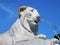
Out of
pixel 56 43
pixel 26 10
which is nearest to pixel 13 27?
pixel 26 10

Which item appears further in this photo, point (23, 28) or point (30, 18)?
point (30, 18)

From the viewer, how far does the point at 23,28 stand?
10820 millimetres

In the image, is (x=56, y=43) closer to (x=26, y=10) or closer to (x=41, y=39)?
(x=41, y=39)

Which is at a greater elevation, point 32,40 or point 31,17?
point 31,17

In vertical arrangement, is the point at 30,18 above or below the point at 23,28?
above

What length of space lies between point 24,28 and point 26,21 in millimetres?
350

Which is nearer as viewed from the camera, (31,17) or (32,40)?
(32,40)

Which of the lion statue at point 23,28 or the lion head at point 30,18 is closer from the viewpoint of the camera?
the lion statue at point 23,28

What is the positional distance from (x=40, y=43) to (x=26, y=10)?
194 cm

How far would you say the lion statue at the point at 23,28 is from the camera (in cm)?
1059

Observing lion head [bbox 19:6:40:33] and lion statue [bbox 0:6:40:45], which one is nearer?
lion statue [bbox 0:6:40:45]

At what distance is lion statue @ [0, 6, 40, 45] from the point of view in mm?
10586

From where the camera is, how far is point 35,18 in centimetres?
1104

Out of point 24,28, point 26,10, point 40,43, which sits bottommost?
point 40,43
